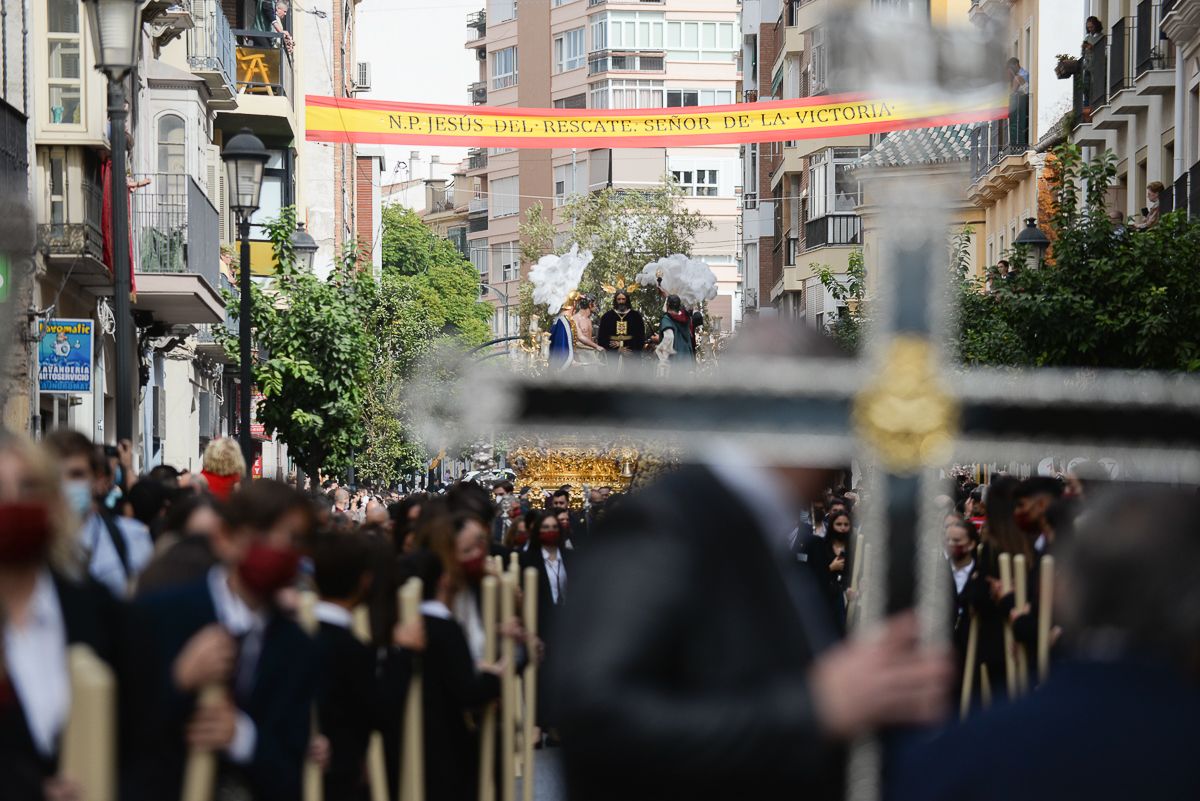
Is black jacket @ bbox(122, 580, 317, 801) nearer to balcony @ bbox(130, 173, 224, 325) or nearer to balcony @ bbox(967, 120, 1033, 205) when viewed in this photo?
balcony @ bbox(130, 173, 224, 325)

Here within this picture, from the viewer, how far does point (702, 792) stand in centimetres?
274

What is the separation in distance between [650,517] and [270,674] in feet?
9.69

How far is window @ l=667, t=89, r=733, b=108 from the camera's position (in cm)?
10600

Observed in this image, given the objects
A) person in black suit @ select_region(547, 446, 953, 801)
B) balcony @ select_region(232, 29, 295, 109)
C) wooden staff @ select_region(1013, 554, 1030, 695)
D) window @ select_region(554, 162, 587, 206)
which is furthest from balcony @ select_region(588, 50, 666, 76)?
person in black suit @ select_region(547, 446, 953, 801)

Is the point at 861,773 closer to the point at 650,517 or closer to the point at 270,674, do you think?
the point at 650,517

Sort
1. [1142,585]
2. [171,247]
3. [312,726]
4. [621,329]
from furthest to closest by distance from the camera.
Answer: [621,329], [171,247], [312,726], [1142,585]

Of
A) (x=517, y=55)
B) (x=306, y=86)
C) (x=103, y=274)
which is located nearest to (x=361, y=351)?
(x=103, y=274)

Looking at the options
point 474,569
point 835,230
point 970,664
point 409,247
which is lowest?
point 970,664

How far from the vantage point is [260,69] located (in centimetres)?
4709

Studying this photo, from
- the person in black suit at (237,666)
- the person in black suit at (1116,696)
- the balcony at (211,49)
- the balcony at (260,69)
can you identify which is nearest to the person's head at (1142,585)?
the person in black suit at (1116,696)

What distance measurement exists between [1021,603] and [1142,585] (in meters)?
6.89

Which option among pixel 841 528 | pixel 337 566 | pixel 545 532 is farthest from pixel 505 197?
pixel 337 566

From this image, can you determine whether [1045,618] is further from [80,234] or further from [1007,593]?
[80,234]

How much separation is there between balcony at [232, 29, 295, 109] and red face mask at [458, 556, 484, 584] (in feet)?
126
